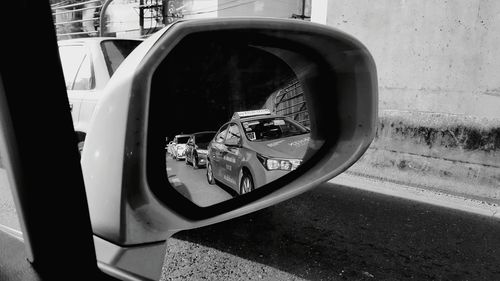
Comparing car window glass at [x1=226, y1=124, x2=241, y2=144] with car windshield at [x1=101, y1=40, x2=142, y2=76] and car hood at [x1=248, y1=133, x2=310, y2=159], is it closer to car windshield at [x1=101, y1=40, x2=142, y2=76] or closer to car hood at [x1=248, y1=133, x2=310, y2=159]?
car hood at [x1=248, y1=133, x2=310, y2=159]

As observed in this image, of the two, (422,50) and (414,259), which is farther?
(422,50)

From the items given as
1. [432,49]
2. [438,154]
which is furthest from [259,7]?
[438,154]

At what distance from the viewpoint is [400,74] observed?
6.74m

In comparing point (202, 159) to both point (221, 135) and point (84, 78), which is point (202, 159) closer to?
point (221, 135)

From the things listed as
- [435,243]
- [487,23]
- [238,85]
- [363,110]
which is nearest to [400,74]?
[487,23]

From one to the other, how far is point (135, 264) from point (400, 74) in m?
6.70

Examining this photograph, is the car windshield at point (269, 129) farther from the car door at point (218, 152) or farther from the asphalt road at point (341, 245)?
the asphalt road at point (341, 245)

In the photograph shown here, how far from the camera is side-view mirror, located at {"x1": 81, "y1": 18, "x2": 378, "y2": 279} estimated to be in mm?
740

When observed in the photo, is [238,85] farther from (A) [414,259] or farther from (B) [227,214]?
(A) [414,259]

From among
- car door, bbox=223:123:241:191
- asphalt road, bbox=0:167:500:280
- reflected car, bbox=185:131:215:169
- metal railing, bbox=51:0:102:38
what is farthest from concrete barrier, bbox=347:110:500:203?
reflected car, bbox=185:131:215:169

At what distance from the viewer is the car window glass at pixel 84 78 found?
185cm

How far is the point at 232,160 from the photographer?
36.3 inches

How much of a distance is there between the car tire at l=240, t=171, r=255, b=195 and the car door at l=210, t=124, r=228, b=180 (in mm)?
55

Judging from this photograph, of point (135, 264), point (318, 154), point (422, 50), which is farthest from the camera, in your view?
point (422, 50)
